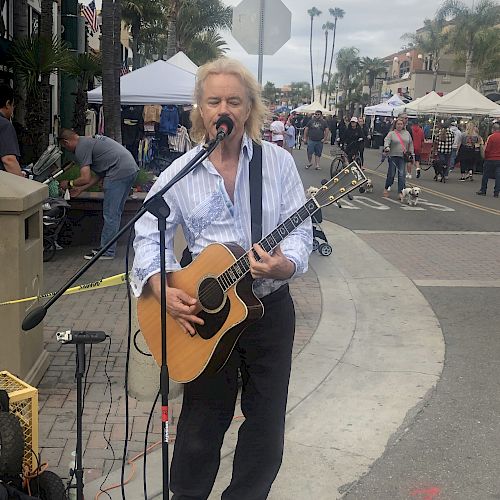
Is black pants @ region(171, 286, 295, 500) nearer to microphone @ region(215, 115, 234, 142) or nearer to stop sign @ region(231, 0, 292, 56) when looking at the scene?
microphone @ region(215, 115, 234, 142)

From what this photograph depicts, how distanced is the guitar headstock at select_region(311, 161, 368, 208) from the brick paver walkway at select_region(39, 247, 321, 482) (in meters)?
1.86

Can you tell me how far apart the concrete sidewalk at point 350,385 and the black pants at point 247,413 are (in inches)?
24.9

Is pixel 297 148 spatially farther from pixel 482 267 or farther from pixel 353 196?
pixel 482 267

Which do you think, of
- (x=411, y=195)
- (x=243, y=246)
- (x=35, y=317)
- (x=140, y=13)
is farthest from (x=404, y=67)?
(x=35, y=317)

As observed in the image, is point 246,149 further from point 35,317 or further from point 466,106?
point 466,106

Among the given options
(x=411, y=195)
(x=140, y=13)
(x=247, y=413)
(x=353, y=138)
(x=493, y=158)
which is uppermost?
(x=140, y=13)

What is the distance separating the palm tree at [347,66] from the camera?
95.9m

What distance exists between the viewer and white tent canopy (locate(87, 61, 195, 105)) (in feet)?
43.5

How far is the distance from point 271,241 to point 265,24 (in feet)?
15.3

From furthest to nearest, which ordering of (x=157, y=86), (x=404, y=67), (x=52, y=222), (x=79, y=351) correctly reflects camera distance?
(x=404, y=67) < (x=157, y=86) < (x=52, y=222) < (x=79, y=351)

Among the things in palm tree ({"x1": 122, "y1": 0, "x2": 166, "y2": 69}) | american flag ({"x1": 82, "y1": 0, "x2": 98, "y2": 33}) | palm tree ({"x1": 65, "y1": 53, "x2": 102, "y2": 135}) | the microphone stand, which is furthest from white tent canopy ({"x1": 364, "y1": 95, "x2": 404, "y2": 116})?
the microphone stand

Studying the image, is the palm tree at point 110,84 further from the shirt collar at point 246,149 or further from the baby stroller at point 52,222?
the shirt collar at point 246,149

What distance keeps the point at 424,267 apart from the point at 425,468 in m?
5.15

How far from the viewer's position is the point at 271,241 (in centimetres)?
247
